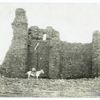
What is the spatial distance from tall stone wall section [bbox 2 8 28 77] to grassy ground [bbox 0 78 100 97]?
5331 mm

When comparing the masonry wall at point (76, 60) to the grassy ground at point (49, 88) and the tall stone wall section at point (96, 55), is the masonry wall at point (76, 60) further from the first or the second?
the grassy ground at point (49, 88)

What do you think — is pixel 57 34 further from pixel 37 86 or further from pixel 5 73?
pixel 37 86

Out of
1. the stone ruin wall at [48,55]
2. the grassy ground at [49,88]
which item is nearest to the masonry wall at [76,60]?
the stone ruin wall at [48,55]

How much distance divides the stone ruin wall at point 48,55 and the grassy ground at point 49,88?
5.46m

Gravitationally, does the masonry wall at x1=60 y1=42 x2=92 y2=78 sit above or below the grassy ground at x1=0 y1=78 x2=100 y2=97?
above

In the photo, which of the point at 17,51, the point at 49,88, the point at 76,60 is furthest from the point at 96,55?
the point at 49,88

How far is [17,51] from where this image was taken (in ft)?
131

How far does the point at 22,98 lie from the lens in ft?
105

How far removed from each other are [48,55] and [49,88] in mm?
7236

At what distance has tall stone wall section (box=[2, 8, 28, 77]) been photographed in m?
39.7

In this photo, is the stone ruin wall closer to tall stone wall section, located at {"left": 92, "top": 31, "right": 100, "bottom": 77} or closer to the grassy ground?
tall stone wall section, located at {"left": 92, "top": 31, "right": 100, "bottom": 77}

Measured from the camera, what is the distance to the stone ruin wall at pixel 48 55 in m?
39.8

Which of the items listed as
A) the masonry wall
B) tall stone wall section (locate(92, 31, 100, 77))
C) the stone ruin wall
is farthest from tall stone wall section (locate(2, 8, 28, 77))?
tall stone wall section (locate(92, 31, 100, 77))

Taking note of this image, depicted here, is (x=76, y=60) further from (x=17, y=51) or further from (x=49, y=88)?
(x=49, y=88)
